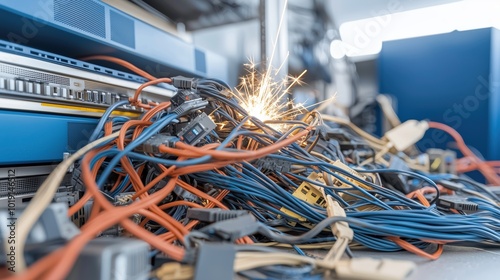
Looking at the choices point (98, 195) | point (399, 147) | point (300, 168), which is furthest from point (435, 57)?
point (98, 195)

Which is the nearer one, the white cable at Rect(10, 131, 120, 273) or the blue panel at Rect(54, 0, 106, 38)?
the white cable at Rect(10, 131, 120, 273)

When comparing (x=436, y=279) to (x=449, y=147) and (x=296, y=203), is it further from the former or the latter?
(x=449, y=147)

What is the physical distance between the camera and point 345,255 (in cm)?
37

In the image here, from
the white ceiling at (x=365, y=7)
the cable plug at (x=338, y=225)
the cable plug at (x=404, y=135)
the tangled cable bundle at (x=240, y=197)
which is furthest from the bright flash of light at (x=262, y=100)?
the white ceiling at (x=365, y=7)

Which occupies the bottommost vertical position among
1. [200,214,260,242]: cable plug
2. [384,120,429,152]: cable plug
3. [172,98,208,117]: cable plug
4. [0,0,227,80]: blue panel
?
[200,214,260,242]: cable plug

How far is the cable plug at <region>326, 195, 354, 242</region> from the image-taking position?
36 cm

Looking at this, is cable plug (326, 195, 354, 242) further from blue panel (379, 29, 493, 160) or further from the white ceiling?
the white ceiling

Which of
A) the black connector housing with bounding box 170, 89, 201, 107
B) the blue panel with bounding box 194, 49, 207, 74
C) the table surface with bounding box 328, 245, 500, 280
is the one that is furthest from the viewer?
the blue panel with bounding box 194, 49, 207, 74

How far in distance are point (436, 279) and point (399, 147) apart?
58 centimetres

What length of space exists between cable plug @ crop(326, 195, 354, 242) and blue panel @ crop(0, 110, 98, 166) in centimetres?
44

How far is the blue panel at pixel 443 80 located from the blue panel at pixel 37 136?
1.24 metres

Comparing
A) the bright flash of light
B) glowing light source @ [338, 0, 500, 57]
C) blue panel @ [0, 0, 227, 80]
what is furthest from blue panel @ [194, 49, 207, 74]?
glowing light source @ [338, 0, 500, 57]

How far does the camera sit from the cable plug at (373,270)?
256 millimetres

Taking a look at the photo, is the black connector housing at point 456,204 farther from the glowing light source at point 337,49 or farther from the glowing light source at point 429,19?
the glowing light source at point 337,49
